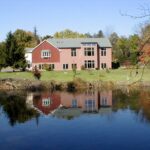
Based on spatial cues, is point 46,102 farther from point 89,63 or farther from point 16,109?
point 89,63

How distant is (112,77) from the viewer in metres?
56.9

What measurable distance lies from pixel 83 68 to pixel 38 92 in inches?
900

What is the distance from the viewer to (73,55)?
240 feet

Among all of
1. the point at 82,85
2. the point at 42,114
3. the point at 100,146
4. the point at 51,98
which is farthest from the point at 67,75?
the point at 100,146

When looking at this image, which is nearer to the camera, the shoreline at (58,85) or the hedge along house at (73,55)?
the shoreline at (58,85)

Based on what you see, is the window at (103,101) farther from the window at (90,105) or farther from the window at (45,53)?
the window at (45,53)

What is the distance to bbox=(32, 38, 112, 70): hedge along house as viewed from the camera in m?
72.7

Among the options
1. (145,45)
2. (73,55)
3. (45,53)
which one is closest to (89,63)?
(73,55)

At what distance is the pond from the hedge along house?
84.4 ft

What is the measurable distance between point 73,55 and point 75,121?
44674 millimetres

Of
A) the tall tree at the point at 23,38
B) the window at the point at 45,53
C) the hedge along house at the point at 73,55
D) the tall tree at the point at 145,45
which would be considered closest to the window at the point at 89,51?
the hedge along house at the point at 73,55

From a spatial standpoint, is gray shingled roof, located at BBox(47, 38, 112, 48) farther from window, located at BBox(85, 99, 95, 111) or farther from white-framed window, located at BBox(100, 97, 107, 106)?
window, located at BBox(85, 99, 95, 111)

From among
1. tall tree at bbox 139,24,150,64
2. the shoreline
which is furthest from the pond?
tall tree at bbox 139,24,150,64

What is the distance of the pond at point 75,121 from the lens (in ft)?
69.3
